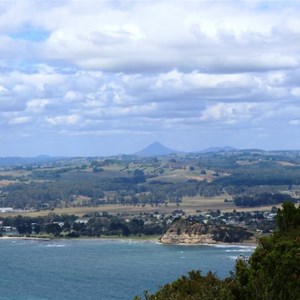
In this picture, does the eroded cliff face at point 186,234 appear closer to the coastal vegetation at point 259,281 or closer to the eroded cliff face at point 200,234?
the eroded cliff face at point 200,234

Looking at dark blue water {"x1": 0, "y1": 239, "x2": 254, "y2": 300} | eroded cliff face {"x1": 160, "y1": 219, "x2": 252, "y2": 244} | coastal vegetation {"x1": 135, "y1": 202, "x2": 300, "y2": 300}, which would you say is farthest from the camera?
eroded cliff face {"x1": 160, "y1": 219, "x2": 252, "y2": 244}

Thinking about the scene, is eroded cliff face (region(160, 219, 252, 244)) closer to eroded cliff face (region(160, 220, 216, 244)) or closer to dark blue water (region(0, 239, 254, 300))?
eroded cliff face (region(160, 220, 216, 244))

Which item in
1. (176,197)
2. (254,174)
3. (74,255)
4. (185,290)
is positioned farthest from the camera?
(254,174)

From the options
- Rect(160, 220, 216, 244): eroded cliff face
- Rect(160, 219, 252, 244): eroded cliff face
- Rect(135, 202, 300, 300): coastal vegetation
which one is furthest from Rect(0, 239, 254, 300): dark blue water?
Rect(135, 202, 300, 300): coastal vegetation

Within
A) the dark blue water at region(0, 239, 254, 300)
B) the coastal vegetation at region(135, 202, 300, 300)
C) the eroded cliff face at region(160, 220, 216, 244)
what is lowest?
the dark blue water at region(0, 239, 254, 300)

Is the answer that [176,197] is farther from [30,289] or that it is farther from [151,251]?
[30,289]

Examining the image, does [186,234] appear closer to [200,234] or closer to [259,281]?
[200,234]

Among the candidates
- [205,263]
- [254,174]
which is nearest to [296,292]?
[205,263]
